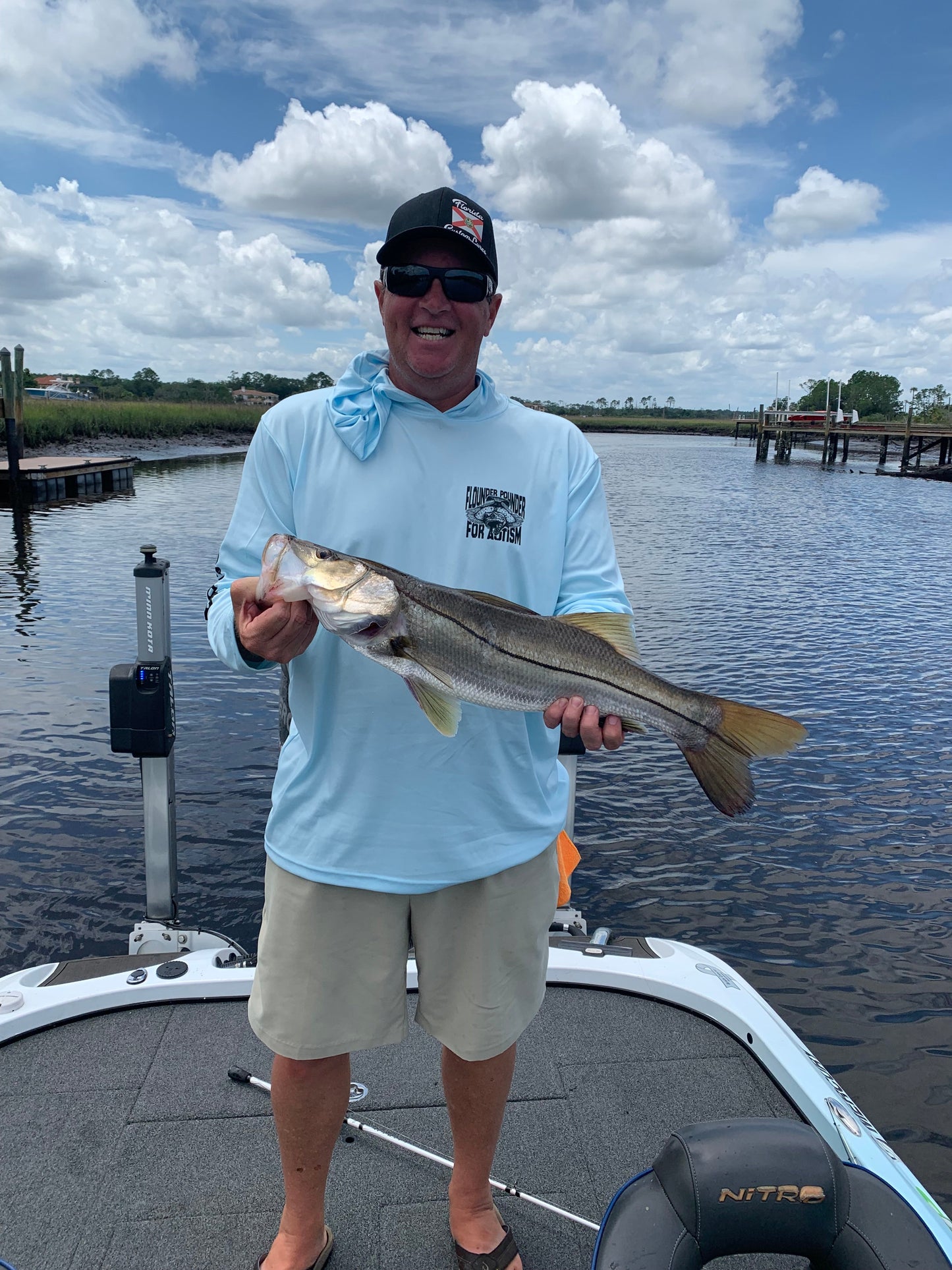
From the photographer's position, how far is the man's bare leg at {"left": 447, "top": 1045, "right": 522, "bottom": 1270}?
268 cm

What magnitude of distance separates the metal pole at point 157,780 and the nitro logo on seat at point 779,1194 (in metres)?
3.96

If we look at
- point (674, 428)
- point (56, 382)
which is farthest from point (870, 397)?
point (56, 382)

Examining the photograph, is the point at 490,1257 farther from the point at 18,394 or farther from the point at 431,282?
the point at 18,394

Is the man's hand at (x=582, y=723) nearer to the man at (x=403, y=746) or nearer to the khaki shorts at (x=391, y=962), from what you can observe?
the man at (x=403, y=746)

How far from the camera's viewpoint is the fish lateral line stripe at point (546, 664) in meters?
2.43

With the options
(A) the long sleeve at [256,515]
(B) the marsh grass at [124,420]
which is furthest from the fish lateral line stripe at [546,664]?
(B) the marsh grass at [124,420]

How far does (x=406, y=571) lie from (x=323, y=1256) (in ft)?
7.24

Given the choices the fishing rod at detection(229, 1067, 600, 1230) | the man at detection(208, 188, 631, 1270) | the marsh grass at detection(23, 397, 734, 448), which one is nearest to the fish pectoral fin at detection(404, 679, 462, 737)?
the man at detection(208, 188, 631, 1270)

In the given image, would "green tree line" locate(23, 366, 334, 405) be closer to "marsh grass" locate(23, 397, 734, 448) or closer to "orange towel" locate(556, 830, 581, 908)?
"marsh grass" locate(23, 397, 734, 448)

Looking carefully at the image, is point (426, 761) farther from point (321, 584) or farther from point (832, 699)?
point (832, 699)

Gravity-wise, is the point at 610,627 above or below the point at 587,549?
below

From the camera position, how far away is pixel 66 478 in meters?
33.4

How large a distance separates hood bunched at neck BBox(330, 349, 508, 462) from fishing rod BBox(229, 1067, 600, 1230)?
2396 millimetres

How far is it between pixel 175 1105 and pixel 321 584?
2512mm
